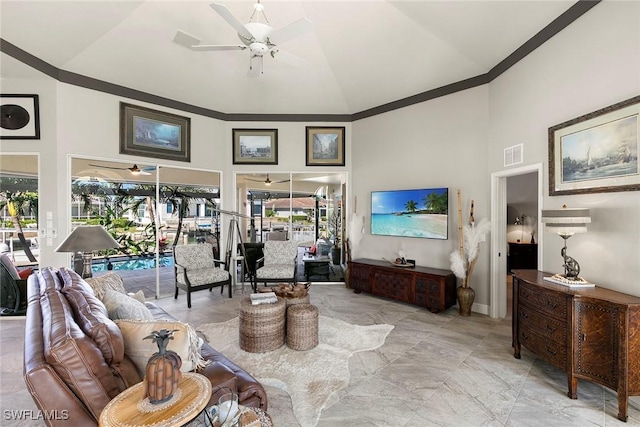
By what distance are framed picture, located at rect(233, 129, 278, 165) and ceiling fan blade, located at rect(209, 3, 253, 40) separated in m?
3.30

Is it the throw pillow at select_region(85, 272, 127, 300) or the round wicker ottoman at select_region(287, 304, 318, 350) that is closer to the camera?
the throw pillow at select_region(85, 272, 127, 300)

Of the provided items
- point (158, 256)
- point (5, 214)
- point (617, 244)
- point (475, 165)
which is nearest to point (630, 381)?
point (617, 244)

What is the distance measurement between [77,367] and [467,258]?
4519 millimetres

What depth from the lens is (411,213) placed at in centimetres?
523

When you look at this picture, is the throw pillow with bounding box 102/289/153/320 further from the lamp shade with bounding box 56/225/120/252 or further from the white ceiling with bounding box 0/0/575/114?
the white ceiling with bounding box 0/0/575/114

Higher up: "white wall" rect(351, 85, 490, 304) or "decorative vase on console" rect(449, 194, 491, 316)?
"white wall" rect(351, 85, 490, 304)

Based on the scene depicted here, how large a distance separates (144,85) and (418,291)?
18.6 feet

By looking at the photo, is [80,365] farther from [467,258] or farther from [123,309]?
[467,258]

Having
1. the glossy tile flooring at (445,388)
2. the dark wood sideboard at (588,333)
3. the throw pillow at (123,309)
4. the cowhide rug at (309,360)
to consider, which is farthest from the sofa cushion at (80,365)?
the dark wood sideboard at (588,333)

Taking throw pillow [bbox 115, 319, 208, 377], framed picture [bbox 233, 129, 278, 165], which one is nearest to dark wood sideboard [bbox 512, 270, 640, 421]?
throw pillow [bbox 115, 319, 208, 377]

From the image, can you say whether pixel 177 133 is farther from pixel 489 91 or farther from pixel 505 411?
pixel 505 411

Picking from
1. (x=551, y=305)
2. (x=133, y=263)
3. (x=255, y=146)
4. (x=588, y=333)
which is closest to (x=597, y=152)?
(x=551, y=305)

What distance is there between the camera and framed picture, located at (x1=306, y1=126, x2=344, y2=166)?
628cm

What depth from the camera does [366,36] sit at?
4148 mm
